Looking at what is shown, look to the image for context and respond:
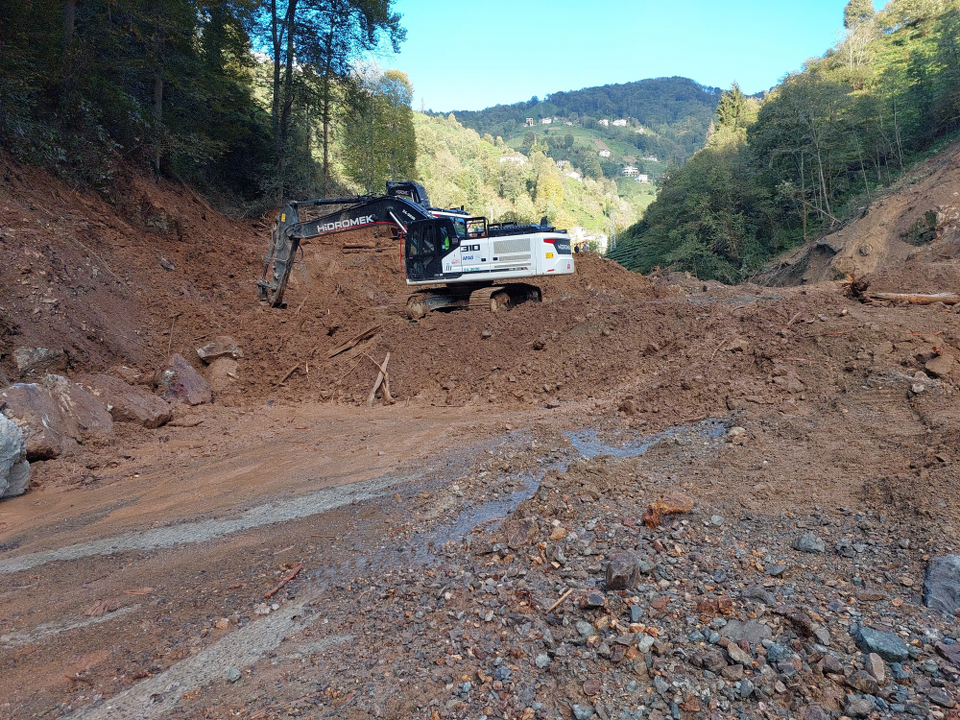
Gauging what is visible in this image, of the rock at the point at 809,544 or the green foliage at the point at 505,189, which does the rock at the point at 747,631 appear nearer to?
the rock at the point at 809,544

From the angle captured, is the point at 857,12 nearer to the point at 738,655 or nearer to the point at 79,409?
the point at 79,409

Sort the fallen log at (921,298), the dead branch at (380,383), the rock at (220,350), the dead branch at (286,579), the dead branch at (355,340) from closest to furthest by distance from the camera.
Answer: the dead branch at (286,579) → the fallen log at (921,298) → the dead branch at (380,383) → the rock at (220,350) → the dead branch at (355,340)

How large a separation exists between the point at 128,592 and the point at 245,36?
2344 centimetres

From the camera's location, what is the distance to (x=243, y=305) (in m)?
15.0

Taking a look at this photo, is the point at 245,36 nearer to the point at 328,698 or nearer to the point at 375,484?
the point at 375,484

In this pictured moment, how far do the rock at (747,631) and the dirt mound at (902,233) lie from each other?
44.1ft

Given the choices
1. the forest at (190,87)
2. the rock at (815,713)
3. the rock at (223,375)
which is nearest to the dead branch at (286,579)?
the rock at (815,713)

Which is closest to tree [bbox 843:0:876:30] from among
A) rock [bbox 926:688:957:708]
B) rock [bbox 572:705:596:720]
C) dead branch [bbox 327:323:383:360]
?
dead branch [bbox 327:323:383:360]

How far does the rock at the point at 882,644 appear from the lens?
2717 mm

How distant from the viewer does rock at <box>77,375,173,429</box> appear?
29.2ft

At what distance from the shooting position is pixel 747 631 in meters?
3.02

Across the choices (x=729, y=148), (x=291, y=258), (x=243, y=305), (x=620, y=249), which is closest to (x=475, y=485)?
(x=291, y=258)

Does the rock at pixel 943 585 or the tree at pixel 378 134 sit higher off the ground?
the tree at pixel 378 134

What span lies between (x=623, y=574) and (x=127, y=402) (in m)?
8.54
